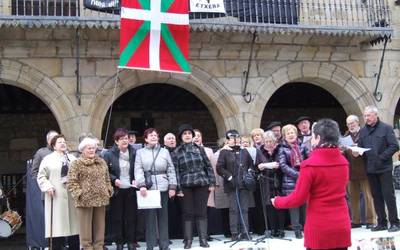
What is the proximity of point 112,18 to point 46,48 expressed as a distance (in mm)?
1384

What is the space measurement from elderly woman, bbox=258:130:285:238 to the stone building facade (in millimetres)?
2634

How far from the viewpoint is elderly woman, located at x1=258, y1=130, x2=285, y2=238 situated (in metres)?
6.48

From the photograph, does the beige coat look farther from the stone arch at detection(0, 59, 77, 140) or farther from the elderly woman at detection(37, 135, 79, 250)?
the stone arch at detection(0, 59, 77, 140)

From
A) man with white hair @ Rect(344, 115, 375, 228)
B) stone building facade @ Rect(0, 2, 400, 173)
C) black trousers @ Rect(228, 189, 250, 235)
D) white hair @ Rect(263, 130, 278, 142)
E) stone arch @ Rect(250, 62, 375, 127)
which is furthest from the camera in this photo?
stone arch @ Rect(250, 62, 375, 127)

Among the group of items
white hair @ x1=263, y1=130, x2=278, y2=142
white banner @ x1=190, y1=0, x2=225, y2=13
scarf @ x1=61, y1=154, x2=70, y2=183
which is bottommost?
scarf @ x1=61, y1=154, x2=70, y2=183

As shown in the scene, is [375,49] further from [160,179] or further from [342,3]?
[160,179]

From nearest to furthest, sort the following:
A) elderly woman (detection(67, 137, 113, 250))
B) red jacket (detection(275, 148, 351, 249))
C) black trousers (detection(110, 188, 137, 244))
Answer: red jacket (detection(275, 148, 351, 249)), elderly woman (detection(67, 137, 113, 250)), black trousers (detection(110, 188, 137, 244))

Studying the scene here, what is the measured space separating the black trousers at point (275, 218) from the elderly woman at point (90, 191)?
2181 mm

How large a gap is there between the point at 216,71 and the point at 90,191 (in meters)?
4.45

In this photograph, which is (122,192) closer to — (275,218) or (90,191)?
(90,191)

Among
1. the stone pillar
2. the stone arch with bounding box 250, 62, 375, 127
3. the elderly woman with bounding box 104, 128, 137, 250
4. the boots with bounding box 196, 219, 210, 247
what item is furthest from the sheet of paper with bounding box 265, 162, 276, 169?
the stone pillar

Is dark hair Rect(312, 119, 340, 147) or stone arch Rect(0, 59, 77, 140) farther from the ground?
stone arch Rect(0, 59, 77, 140)

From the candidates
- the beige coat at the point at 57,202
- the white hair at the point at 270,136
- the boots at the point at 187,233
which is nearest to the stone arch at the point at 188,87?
the white hair at the point at 270,136

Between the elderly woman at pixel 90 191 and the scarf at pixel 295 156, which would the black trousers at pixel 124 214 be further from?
the scarf at pixel 295 156
